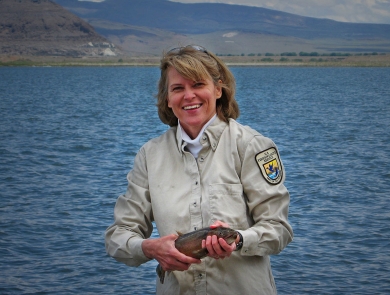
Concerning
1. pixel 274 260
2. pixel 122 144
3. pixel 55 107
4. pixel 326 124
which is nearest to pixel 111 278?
pixel 274 260

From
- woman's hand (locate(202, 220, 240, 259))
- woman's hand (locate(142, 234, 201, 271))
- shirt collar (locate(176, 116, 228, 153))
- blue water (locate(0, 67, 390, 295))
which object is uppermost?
shirt collar (locate(176, 116, 228, 153))

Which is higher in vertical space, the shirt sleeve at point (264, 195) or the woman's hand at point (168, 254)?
the shirt sleeve at point (264, 195)

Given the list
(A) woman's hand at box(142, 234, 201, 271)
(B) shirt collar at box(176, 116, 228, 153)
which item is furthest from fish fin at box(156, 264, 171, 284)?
(B) shirt collar at box(176, 116, 228, 153)

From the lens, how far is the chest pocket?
3293 mm

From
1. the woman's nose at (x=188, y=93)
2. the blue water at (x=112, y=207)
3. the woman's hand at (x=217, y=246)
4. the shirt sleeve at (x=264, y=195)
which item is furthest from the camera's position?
the blue water at (x=112, y=207)

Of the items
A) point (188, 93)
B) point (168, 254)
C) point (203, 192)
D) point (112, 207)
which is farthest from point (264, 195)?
point (112, 207)

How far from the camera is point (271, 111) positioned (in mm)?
45562

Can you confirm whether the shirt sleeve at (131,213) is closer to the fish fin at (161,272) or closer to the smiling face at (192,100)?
the fish fin at (161,272)

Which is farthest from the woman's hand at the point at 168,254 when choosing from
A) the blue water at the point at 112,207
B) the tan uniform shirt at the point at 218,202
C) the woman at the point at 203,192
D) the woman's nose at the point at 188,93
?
the blue water at the point at 112,207

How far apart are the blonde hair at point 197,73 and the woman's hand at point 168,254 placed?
728 mm

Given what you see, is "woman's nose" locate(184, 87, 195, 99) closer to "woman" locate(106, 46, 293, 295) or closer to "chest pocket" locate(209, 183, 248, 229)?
"woman" locate(106, 46, 293, 295)

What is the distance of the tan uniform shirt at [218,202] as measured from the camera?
3.28 m

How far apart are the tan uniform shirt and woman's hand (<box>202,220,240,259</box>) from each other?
0.14m

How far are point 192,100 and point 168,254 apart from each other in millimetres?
777
